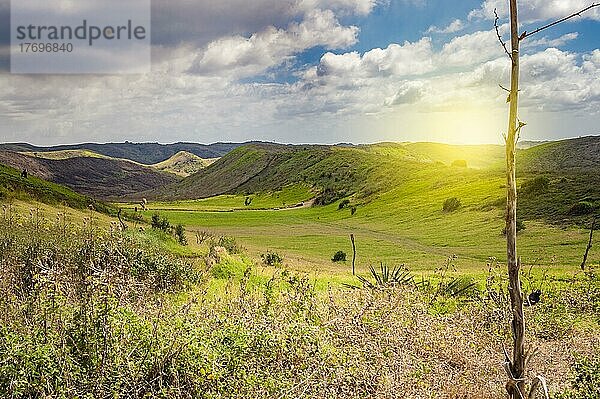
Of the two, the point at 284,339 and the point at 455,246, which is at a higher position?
the point at 284,339

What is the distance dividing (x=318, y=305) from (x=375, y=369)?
314cm

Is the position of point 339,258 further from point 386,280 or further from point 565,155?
point 565,155

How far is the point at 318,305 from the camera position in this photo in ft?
34.1

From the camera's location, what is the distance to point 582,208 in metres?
38.2

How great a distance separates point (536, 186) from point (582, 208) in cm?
1063

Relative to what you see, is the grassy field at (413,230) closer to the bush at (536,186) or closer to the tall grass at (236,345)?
the bush at (536,186)

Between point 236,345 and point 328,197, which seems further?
point 328,197

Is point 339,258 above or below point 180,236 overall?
below

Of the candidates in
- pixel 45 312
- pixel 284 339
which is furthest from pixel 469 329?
pixel 45 312

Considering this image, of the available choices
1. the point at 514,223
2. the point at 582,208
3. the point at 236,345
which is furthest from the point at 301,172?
the point at 514,223

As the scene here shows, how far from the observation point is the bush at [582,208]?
37316 mm

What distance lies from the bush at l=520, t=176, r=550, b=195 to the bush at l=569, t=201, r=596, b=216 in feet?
27.4

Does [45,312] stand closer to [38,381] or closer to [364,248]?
[38,381]

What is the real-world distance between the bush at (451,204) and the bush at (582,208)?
15569mm
